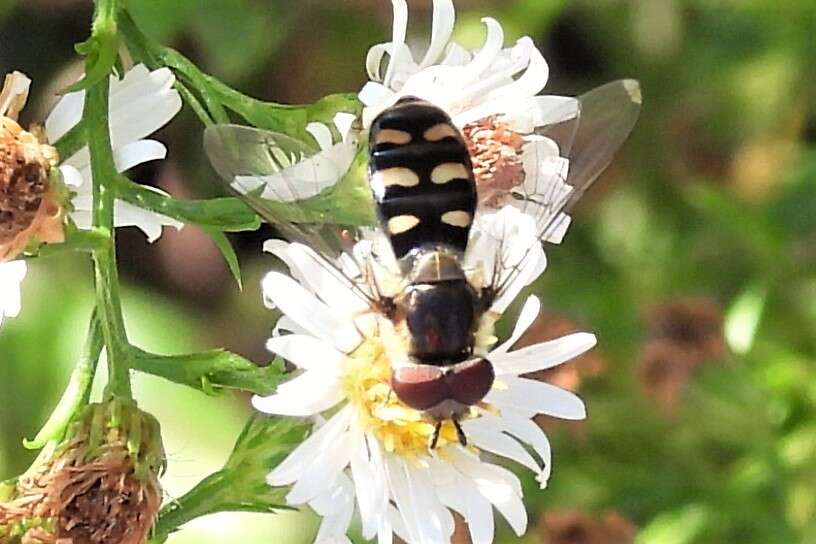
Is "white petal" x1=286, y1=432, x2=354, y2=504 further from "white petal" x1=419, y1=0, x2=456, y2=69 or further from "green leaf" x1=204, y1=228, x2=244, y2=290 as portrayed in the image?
"white petal" x1=419, y1=0, x2=456, y2=69

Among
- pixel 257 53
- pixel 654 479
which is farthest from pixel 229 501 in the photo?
pixel 257 53

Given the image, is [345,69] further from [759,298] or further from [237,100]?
[237,100]

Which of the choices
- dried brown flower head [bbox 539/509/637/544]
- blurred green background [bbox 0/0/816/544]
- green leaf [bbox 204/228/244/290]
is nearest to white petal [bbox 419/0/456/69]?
green leaf [bbox 204/228/244/290]

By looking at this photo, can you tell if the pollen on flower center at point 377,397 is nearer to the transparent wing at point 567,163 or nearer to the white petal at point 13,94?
the transparent wing at point 567,163

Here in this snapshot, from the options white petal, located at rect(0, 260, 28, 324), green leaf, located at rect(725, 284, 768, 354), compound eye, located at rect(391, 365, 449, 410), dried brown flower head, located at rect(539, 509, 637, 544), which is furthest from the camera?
green leaf, located at rect(725, 284, 768, 354)

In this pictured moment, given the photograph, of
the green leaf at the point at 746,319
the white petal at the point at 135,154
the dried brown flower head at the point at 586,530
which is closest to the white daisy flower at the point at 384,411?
the white petal at the point at 135,154

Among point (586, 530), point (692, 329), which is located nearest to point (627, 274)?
point (692, 329)

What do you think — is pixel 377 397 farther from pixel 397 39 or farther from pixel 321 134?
pixel 397 39
